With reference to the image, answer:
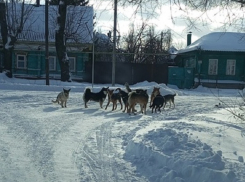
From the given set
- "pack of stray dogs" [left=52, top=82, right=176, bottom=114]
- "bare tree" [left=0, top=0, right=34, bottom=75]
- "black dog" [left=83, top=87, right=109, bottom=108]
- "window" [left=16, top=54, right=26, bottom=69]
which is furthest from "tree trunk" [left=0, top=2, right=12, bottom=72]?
"black dog" [left=83, top=87, right=109, bottom=108]

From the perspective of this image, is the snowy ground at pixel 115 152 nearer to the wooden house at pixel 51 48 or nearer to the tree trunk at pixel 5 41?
the tree trunk at pixel 5 41

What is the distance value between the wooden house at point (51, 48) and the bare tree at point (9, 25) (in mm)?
1893

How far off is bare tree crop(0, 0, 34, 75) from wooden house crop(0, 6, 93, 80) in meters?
1.89

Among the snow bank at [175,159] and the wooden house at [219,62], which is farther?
the wooden house at [219,62]

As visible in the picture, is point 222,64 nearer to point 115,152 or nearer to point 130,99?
point 130,99

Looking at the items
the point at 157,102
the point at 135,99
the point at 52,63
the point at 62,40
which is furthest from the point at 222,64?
the point at 135,99

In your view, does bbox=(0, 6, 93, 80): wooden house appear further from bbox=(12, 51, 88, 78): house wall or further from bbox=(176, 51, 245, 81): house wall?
bbox=(176, 51, 245, 81): house wall

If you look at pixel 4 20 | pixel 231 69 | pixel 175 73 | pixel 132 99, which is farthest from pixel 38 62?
pixel 132 99

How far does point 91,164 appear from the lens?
241 inches

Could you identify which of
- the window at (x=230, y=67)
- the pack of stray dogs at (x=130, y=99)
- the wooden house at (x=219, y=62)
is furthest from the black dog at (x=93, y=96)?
the window at (x=230, y=67)

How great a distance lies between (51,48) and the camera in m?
33.5

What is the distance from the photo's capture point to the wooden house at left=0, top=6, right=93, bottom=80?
33.2m

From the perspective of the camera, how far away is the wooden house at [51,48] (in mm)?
33156

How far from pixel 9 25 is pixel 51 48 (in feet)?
15.2
